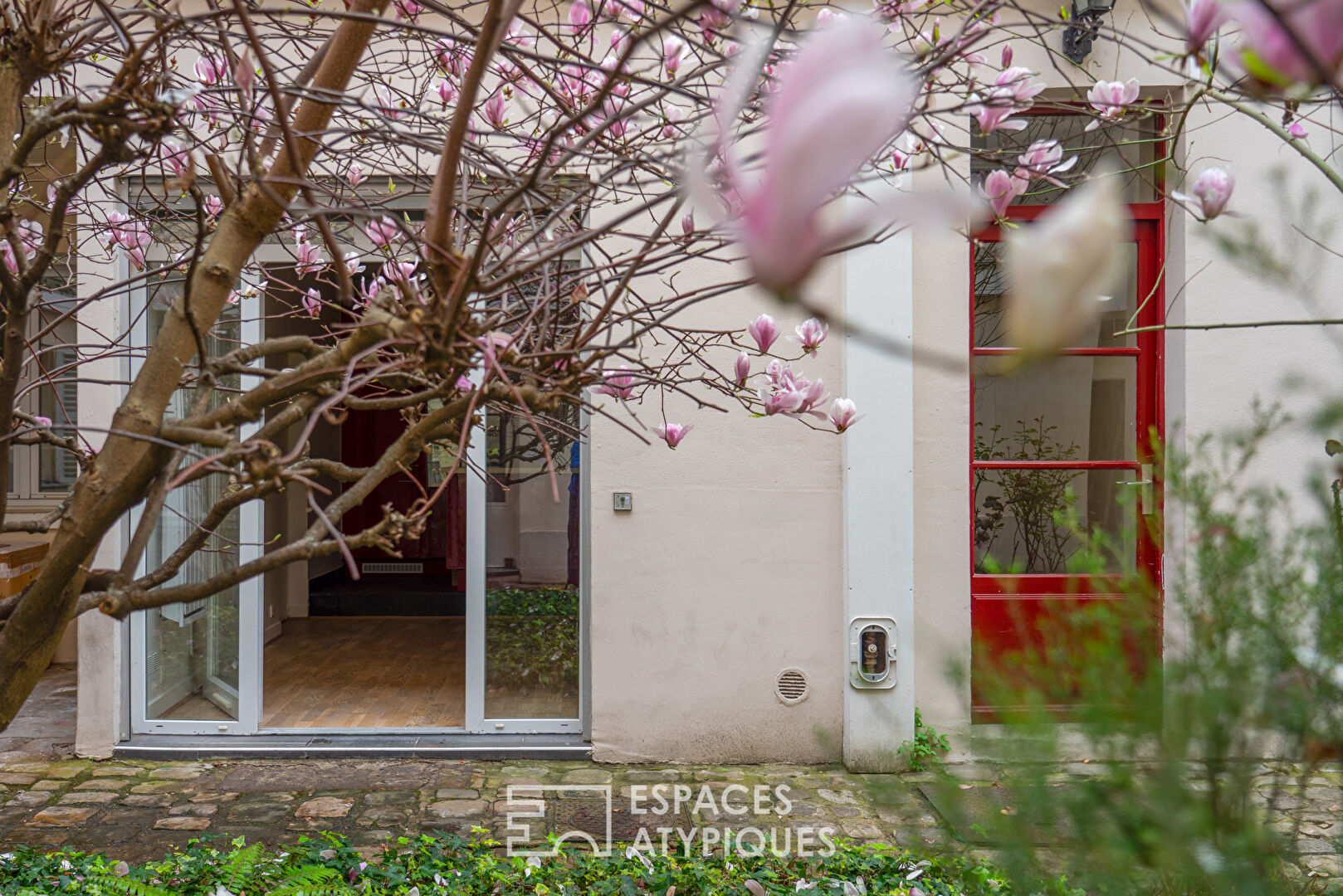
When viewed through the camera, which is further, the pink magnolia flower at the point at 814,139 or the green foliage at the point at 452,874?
the green foliage at the point at 452,874

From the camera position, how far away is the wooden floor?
15.7 feet

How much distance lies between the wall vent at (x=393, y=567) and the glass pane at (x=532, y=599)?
4421 mm

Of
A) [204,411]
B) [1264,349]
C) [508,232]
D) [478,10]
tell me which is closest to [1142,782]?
[508,232]

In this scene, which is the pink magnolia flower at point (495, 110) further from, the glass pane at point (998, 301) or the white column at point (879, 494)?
the glass pane at point (998, 301)

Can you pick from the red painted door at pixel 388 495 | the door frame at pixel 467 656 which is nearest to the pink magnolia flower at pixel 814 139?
the door frame at pixel 467 656

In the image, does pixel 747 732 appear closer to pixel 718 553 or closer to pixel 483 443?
pixel 718 553

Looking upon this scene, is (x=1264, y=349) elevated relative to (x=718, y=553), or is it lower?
elevated

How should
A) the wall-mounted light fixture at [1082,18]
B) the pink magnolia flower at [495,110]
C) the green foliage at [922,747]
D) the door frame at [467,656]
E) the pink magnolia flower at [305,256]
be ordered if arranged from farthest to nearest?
the door frame at [467,656] < the green foliage at [922,747] < the wall-mounted light fixture at [1082,18] < the pink magnolia flower at [305,256] < the pink magnolia flower at [495,110]

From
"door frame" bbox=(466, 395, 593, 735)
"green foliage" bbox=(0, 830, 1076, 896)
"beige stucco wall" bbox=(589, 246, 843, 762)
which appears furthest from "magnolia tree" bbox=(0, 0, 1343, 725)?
"door frame" bbox=(466, 395, 593, 735)

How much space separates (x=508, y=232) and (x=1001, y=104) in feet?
3.45

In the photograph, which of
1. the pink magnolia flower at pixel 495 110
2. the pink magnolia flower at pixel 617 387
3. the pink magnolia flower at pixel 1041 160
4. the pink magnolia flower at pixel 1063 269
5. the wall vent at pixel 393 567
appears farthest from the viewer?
the wall vent at pixel 393 567

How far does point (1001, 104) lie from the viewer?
72.2 inches

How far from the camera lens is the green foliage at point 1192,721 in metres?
1.08

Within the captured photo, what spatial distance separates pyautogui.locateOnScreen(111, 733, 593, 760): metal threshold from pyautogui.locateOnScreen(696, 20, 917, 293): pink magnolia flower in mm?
4250
